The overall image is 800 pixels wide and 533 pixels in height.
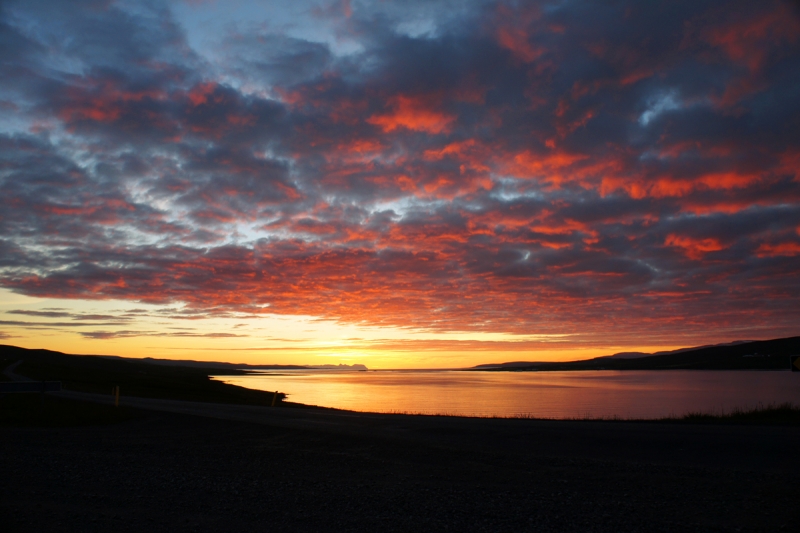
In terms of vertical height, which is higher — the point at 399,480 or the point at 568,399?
the point at 399,480

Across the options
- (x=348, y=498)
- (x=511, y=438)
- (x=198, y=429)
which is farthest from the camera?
(x=198, y=429)

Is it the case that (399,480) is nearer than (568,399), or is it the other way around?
(399,480)

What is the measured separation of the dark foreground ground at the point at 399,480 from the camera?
24.5 ft

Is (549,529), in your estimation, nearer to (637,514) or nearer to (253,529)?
(637,514)

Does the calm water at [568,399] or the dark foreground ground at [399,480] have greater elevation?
the dark foreground ground at [399,480]

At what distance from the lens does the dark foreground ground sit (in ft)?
24.5

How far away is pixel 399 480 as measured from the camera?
1016 centimetres

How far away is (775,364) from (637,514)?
196 m

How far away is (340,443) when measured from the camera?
48.0ft

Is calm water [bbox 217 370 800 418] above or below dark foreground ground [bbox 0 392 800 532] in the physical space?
below

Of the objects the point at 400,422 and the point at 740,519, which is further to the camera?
the point at 400,422

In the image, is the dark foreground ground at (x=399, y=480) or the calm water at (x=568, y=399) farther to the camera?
the calm water at (x=568, y=399)

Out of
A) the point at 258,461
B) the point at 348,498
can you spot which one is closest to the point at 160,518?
the point at 348,498

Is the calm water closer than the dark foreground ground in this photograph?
No
